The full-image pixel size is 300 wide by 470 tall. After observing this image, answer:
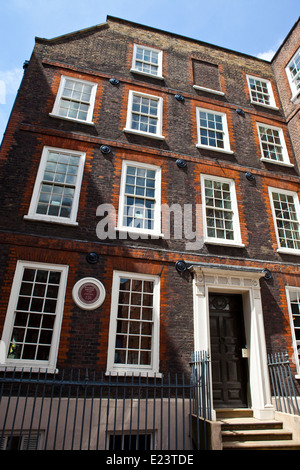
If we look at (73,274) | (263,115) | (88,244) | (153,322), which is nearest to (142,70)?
(263,115)

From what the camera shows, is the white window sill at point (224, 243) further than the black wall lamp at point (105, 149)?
No

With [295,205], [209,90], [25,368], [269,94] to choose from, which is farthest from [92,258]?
[269,94]

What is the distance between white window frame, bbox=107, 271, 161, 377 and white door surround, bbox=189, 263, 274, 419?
3.33 feet

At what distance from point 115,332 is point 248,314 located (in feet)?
12.3

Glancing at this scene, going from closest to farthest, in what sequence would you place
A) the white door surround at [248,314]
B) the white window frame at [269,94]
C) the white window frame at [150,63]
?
the white door surround at [248,314] → the white window frame at [150,63] → the white window frame at [269,94]

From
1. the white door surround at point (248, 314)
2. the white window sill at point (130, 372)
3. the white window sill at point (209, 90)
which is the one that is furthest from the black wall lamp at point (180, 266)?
the white window sill at point (209, 90)

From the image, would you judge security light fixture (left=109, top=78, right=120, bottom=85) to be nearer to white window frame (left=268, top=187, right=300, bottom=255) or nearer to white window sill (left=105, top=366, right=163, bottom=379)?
white window frame (left=268, top=187, right=300, bottom=255)

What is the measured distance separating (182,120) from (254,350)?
7968 mm

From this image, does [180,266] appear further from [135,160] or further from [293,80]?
[293,80]

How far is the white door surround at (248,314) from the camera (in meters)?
7.55

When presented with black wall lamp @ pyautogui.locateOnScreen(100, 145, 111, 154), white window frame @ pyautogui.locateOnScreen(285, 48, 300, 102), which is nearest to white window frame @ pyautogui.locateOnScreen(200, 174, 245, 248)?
black wall lamp @ pyautogui.locateOnScreen(100, 145, 111, 154)

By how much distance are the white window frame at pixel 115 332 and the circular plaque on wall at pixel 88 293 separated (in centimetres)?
33

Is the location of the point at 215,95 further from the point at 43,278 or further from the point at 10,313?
the point at 10,313

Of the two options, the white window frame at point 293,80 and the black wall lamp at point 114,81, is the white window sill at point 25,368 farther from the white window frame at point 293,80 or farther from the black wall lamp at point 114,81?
the white window frame at point 293,80
